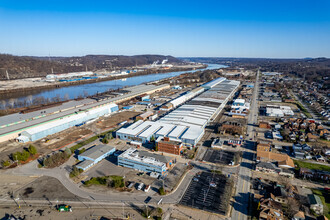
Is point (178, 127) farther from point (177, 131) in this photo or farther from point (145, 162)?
point (145, 162)

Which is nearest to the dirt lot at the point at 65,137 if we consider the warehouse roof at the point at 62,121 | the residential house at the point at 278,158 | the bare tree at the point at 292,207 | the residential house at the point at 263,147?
the warehouse roof at the point at 62,121

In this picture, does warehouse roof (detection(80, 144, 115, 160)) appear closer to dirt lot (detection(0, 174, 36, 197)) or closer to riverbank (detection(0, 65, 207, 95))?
dirt lot (detection(0, 174, 36, 197))

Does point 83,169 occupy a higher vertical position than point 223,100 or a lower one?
lower

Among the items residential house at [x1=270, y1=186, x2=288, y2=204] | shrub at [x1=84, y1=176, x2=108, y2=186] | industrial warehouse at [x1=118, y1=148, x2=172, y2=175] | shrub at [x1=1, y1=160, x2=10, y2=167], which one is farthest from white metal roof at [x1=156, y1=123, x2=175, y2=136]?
shrub at [x1=1, y1=160, x2=10, y2=167]

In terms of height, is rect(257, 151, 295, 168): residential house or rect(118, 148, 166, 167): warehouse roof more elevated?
rect(118, 148, 166, 167): warehouse roof

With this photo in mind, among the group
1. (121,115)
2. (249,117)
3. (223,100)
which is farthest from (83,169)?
(223,100)

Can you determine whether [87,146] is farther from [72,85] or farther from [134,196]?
[72,85]
